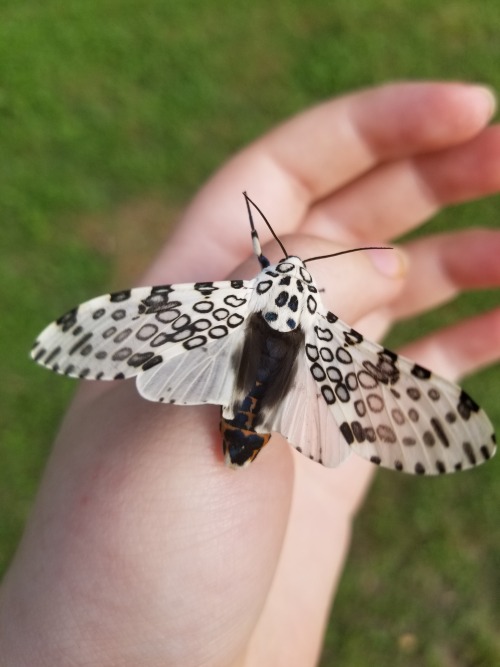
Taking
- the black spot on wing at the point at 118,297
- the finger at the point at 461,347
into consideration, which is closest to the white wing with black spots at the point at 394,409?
the black spot on wing at the point at 118,297

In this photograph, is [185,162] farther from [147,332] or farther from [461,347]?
[147,332]

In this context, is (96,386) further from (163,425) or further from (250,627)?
(250,627)

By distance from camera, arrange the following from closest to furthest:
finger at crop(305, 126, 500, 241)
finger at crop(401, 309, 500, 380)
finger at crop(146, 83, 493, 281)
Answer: finger at crop(146, 83, 493, 281)
finger at crop(305, 126, 500, 241)
finger at crop(401, 309, 500, 380)

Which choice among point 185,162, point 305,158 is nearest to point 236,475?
point 305,158

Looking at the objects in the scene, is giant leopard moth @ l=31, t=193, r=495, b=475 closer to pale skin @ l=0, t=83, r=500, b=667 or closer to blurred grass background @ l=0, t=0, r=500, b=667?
pale skin @ l=0, t=83, r=500, b=667

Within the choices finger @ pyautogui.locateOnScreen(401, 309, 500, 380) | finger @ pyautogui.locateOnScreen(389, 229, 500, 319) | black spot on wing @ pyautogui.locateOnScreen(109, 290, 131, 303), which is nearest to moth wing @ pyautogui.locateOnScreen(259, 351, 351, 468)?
black spot on wing @ pyautogui.locateOnScreen(109, 290, 131, 303)

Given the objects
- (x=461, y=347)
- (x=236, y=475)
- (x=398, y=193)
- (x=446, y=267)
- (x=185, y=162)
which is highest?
(x=185, y=162)

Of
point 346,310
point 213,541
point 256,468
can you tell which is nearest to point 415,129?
point 346,310

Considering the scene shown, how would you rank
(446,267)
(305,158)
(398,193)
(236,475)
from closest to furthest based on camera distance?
(236,475) < (305,158) < (398,193) < (446,267)
